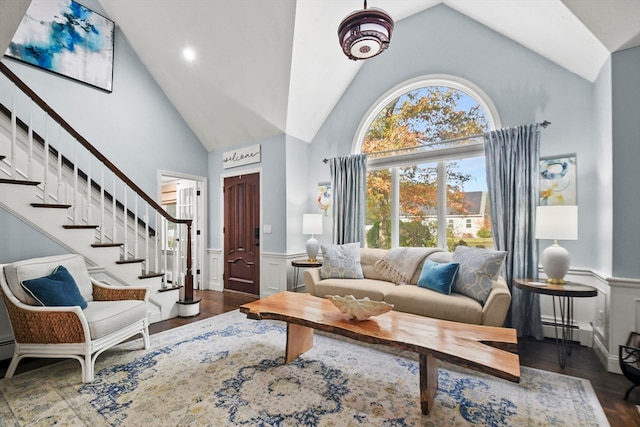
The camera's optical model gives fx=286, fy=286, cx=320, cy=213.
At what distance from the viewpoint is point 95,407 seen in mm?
1819

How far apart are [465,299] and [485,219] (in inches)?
47.8

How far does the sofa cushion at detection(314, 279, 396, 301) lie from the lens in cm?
315

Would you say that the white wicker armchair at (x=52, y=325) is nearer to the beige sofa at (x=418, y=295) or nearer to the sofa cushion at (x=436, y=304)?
the beige sofa at (x=418, y=295)

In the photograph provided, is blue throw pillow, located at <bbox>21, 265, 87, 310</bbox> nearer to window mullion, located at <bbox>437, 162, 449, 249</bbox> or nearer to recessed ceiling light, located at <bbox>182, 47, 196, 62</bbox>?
recessed ceiling light, located at <bbox>182, 47, 196, 62</bbox>

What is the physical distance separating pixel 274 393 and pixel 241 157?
3936mm

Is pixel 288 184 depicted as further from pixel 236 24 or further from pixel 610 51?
pixel 610 51

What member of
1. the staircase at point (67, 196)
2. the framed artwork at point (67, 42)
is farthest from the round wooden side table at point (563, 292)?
the framed artwork at point (67, 42)

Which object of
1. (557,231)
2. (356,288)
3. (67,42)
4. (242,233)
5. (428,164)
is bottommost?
(356,288)

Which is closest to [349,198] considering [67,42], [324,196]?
[324,196]

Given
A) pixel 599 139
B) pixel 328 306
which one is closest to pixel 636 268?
pixel 599 139

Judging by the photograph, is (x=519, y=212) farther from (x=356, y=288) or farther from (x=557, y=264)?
(x=356, y=288)

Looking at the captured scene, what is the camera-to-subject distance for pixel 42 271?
92.8 inches

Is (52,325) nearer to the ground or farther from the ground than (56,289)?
nearer to the ground

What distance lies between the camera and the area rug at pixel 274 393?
5.68 ft
